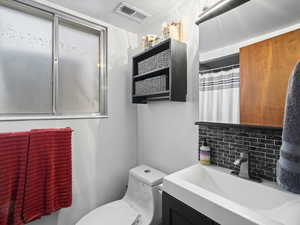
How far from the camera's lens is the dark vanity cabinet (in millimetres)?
681

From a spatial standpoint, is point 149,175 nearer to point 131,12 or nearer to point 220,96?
point 220,96

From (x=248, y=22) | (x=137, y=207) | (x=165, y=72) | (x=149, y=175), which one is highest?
(x=248, y=22)

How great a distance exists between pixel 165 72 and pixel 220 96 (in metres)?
0.49

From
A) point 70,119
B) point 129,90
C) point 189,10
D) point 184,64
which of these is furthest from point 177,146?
point 189,10

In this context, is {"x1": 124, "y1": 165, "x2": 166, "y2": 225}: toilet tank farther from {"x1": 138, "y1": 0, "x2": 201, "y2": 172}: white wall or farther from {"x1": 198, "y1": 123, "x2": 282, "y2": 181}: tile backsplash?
{"x1": 198, "y1": 123, "x2": 282, "y2": 181}: tile backsplash

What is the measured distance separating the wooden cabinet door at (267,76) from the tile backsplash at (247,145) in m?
0.08

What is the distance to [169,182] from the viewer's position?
2.69 feet

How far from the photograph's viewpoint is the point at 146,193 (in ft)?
4.24

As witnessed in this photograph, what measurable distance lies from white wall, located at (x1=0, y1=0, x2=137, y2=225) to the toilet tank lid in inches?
11.8

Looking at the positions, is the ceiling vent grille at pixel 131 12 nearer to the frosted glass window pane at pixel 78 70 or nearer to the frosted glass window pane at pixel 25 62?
the frosted glass window pane at pixel 78 70

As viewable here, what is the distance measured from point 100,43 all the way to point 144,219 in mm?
1691

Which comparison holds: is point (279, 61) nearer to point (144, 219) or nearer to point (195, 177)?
point (195, 177)

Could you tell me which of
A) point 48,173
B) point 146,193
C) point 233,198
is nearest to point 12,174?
point 48,173

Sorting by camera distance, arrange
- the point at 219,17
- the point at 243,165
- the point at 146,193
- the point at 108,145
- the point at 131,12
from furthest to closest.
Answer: the point at 108,145, the point at 131,12, the point at 146,193, the point at 219,17, the point at 243,165
